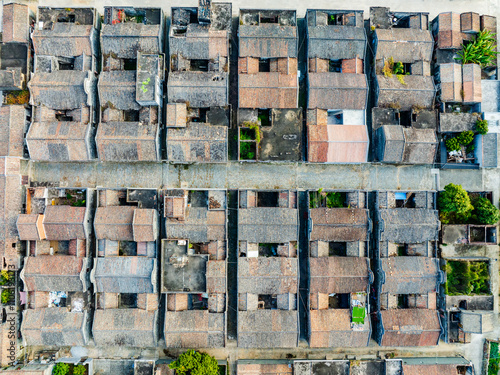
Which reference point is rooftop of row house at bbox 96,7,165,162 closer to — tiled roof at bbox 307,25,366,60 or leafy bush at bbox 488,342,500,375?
tiled roof at bbox 307,25,366,60

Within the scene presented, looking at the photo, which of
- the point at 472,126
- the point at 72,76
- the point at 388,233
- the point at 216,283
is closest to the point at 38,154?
the point at 72,76

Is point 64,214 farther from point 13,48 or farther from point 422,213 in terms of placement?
point 422,213

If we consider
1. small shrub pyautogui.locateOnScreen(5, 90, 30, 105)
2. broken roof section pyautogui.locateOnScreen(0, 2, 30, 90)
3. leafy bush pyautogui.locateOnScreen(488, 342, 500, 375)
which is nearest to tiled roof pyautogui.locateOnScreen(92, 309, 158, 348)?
small shrub pyautogui.locateOnScreen(5, 90, 30, 105)

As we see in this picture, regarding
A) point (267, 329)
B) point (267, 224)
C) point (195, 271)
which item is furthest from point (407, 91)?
point (195, 271)

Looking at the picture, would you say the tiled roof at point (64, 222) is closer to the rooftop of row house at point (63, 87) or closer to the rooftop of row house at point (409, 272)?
the rooftop of row house at point (63, 87)

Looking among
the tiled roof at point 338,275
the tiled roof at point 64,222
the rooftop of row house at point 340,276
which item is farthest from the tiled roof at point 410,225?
the tiled roof at point 64,222

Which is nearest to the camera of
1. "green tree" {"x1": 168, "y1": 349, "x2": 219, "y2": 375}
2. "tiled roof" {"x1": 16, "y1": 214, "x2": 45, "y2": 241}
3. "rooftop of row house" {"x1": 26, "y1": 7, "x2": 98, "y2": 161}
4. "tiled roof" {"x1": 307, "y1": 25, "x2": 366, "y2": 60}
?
"green tree" {"x1": 168, "y1": 349, "x2": 219, "y2": 375}

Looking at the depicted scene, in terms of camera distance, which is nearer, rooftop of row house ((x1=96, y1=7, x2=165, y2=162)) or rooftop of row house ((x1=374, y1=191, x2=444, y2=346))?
rooftop of row house ((x1=96, y1=7, x2=165, y2=162))
